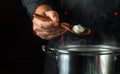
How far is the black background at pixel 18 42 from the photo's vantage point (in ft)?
4.39

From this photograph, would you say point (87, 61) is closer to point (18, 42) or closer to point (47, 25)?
point (47, 25)

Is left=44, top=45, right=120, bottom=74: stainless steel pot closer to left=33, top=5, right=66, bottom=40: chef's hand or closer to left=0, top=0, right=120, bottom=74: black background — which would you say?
left=33, top=5, right=66, bottom=40: chef's hand

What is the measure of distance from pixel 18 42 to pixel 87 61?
668 mm

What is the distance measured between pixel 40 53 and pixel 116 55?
2.04 feet

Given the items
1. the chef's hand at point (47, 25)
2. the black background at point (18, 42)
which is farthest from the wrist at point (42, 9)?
the black background at point (18, 42)

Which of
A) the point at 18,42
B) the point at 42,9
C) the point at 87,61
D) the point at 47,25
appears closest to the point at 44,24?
the point at 47,25

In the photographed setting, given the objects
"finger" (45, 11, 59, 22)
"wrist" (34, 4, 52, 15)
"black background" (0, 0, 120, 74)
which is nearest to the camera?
"finger" (45, 11, 59, 22)

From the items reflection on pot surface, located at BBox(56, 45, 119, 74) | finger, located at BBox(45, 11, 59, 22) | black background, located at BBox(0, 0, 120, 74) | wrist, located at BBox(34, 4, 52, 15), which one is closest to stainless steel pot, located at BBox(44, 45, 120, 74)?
reflection on pot surface, located at BBox(56, 45, 119, 74)

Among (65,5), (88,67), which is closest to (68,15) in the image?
(65,5)

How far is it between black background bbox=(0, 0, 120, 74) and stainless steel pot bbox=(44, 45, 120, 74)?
1.87ft

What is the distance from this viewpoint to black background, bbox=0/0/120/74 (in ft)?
4.39

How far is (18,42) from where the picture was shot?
1.37 meters

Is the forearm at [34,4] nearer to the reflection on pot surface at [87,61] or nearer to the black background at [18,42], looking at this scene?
the black background at [18,42]

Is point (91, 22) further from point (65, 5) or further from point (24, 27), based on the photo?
point (24, 27)
